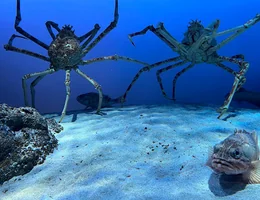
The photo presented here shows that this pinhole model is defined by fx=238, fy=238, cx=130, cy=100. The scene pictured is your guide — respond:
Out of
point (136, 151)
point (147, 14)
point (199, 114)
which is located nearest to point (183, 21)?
point (147, 14)

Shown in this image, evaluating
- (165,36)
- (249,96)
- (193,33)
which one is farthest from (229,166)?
(249,96)

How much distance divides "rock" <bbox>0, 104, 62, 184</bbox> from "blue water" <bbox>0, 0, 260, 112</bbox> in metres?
8.26

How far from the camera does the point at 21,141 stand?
2.78 metres

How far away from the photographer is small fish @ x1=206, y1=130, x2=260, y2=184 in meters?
1.74

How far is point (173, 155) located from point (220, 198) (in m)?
0.92

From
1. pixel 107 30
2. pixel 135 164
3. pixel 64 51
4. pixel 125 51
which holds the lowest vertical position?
pixel 135 164

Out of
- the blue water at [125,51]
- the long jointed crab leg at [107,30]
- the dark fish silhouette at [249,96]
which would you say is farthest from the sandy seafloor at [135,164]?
the blue water at [125,51]

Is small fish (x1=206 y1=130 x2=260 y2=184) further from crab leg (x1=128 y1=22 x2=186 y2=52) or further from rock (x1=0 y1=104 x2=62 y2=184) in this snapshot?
crab leg (x1=128 y1=22 x2=186 y2=52)

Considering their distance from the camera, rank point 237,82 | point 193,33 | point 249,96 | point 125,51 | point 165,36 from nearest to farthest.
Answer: point 237,82
point 165,36
point 193,33
point 249,96
point 125,51

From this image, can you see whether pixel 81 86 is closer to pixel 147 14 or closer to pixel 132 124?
pixel 132 124

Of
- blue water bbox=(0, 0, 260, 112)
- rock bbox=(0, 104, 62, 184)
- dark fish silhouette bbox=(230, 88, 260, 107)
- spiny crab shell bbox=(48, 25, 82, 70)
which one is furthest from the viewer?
blue water bbox=(0, 0, 260, 112)

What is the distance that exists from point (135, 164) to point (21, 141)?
1.36 metres

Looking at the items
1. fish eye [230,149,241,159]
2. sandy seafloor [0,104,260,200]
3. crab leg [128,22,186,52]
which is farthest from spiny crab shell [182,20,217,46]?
fish eye [230,149,241,159]

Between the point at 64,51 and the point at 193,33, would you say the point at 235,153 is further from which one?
the point at 64,51
